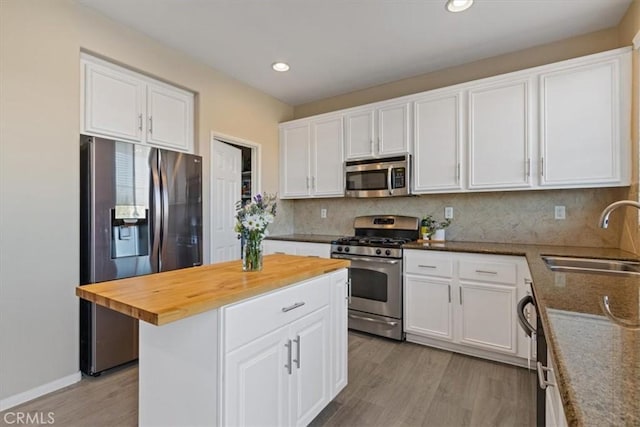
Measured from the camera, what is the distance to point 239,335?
1260mm

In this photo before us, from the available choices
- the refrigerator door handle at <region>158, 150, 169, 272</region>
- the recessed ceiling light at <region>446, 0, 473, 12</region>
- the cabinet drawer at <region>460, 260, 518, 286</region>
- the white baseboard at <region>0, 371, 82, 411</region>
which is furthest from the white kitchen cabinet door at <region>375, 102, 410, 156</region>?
the white baseboard at <region>0, 371, 82, 411</region>

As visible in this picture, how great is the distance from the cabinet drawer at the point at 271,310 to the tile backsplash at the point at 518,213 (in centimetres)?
205

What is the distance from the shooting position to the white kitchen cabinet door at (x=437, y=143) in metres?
2.99

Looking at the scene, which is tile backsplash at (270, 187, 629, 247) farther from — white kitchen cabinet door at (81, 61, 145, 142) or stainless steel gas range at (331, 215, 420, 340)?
white kitchen cabinet door at (81, 61, 145, 142)

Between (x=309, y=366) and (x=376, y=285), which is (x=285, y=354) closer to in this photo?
(x=309, y=366)

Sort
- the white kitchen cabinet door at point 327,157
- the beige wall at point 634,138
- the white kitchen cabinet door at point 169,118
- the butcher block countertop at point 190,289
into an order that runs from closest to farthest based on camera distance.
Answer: the butcher block countertop at point 190,289
the beige wall at point 634,138
the white kitchen cabinet door at point 169,118
the white kitchen cabinet door at point 327,157

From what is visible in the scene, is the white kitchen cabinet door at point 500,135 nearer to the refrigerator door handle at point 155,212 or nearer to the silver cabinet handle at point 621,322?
the silver cabinet handle at point 621,322

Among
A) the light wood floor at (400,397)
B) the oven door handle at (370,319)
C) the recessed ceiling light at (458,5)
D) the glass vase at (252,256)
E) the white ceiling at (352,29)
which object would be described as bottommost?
the light wood floor at (400,397)

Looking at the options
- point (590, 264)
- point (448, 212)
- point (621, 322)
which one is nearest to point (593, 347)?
point (621, 322)

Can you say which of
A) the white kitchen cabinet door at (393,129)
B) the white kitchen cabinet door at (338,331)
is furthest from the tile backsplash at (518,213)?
the white kitchen cabinet door at (338,331)

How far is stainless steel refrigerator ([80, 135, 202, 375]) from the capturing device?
2.31m

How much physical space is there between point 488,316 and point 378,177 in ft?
5.50

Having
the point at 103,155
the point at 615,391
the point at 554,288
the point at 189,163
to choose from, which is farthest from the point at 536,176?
the point at 103,155

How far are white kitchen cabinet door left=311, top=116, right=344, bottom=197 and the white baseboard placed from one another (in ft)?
9.22
